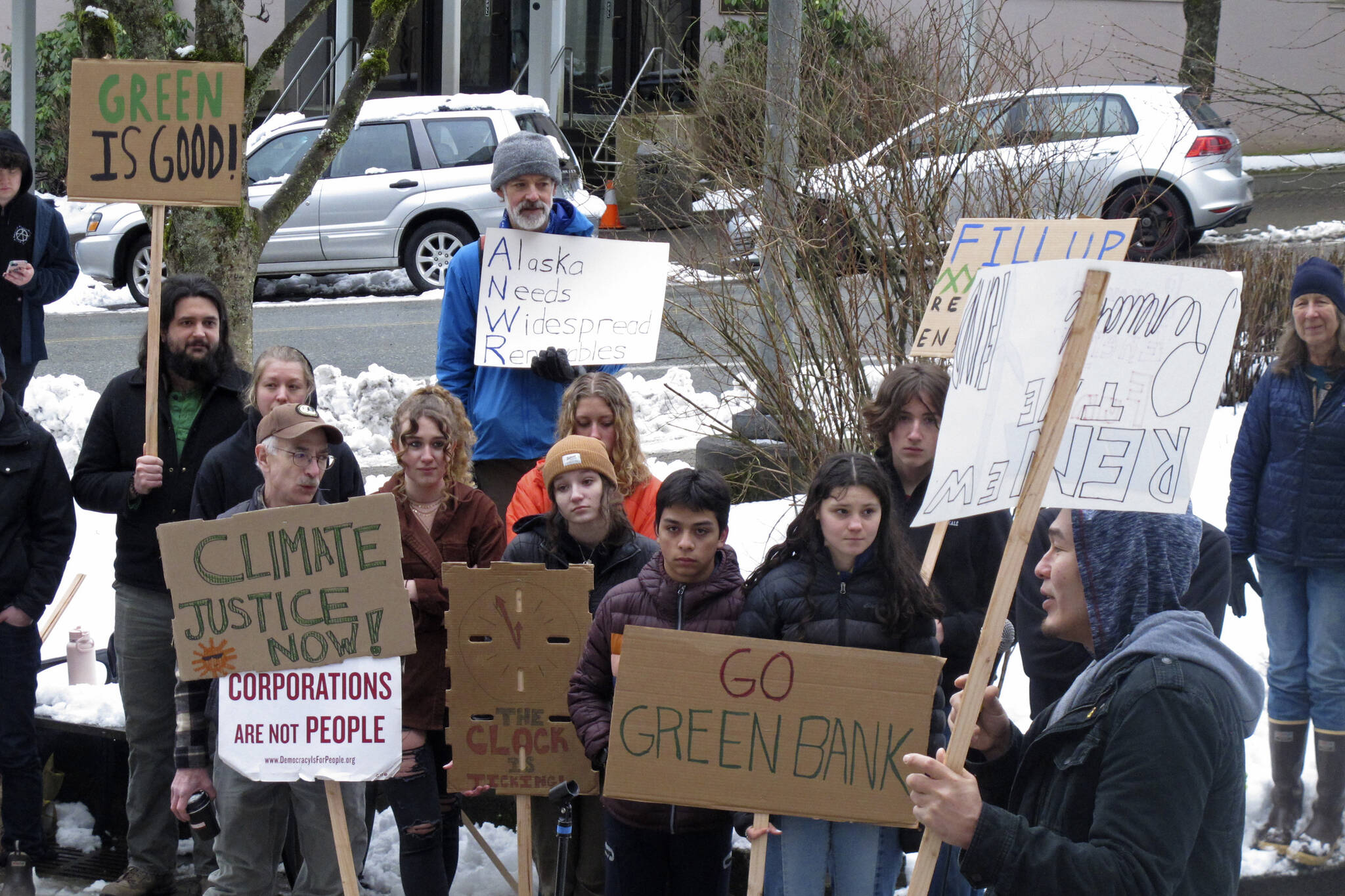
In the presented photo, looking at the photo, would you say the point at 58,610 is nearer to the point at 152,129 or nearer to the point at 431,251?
the point at 152,129

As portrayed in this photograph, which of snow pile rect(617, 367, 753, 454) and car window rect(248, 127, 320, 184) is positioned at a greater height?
car window rect(248, 127, 320, 184)

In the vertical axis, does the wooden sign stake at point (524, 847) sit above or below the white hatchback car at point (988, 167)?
below

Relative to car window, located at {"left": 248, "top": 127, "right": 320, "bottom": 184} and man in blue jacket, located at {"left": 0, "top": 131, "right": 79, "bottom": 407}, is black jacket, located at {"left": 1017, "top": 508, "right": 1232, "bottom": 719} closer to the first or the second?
man in blue jacket, located at {"left": 0, "top": 131, "right": 79, "bottom": 407}

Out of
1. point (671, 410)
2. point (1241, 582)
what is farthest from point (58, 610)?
point (1241, 582)

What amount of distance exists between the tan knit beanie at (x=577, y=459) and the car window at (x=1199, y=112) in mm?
7038

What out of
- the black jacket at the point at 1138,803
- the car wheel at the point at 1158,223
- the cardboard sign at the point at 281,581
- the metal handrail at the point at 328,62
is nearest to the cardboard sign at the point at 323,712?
the cardboard sign at the point at 281,581

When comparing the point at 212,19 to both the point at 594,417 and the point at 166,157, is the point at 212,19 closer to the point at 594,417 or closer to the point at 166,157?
the point at 166,157

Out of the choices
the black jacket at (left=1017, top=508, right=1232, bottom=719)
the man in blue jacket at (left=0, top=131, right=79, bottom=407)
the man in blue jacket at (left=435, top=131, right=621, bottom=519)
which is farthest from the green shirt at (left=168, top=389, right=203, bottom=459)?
the black jacket at (left=1017, top=508, right=1232, bottom=719)

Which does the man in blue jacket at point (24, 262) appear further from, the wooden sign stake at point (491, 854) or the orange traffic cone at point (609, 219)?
the orange traffic cone at point (609, 219)

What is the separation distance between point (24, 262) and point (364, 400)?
268cm

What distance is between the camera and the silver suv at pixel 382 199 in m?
14.2

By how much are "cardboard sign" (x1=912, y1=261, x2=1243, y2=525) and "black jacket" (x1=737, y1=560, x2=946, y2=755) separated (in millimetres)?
869

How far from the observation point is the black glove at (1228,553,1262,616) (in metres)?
4.93

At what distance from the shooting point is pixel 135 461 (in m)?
4.36
